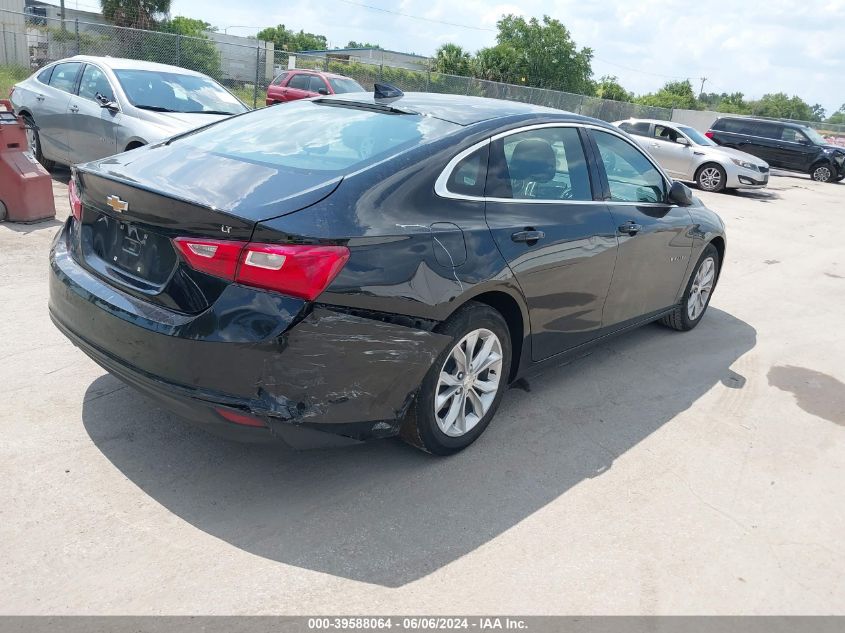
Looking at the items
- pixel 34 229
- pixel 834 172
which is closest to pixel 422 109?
pixel 34 229

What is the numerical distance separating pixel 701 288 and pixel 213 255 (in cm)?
466

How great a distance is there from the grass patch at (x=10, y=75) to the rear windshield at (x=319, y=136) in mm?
17634

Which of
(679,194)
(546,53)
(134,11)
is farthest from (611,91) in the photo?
(679,194)

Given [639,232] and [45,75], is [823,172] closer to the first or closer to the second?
[639,232]

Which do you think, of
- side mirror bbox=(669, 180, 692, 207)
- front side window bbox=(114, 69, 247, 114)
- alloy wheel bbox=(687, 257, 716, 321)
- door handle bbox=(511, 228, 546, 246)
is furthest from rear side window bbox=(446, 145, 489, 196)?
front side window bbox=(114, 69, 247, 114)

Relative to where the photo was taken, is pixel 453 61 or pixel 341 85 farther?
pixel 453 61

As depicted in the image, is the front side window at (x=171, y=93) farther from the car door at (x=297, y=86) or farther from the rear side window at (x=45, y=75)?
the car door at (x=297, y=86)

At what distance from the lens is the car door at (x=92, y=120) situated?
8.57 meters

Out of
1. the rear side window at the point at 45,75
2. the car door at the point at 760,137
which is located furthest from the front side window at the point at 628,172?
the car door at the point at 760,137

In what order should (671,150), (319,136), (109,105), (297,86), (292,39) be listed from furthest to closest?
1. (292,39)
2. (297,86)
3. (671,150)
4. (109,105)
5. (319,136)

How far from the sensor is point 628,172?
4980 mm

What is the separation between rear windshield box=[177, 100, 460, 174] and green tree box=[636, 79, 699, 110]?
2387 inches
